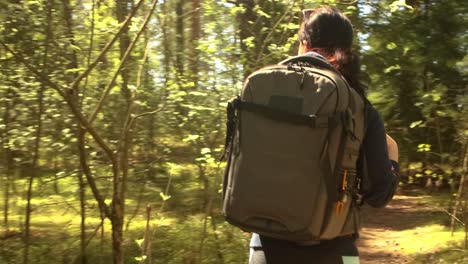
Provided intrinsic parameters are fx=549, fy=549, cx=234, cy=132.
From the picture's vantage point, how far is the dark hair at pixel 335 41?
2111 millimetres

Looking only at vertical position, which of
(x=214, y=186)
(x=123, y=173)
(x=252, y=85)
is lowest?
(x=214, y=186)

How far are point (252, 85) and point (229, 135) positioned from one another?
10.1 inches

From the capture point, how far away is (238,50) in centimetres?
619

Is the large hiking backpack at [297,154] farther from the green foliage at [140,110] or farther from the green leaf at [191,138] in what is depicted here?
the green leaf at [191,138]

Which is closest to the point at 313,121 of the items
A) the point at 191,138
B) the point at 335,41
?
the point at 335,41

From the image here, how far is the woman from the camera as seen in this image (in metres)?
2.03

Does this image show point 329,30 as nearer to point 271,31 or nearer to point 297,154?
point 297,154

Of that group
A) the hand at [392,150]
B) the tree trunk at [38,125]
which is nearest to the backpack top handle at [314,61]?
the hand at [392,150]

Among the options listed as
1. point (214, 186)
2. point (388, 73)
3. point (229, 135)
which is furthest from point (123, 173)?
point (388, 73)

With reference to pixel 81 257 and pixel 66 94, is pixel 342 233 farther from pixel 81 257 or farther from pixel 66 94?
pixel 81 257

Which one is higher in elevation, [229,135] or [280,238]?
[229,135]

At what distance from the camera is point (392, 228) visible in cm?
955

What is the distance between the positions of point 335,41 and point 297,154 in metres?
0.51

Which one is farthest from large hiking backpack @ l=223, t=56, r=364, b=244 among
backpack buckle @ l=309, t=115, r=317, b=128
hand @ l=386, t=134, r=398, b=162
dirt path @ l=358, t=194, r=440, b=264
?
dirt path @ l=358, t=194, r=440, b=264
